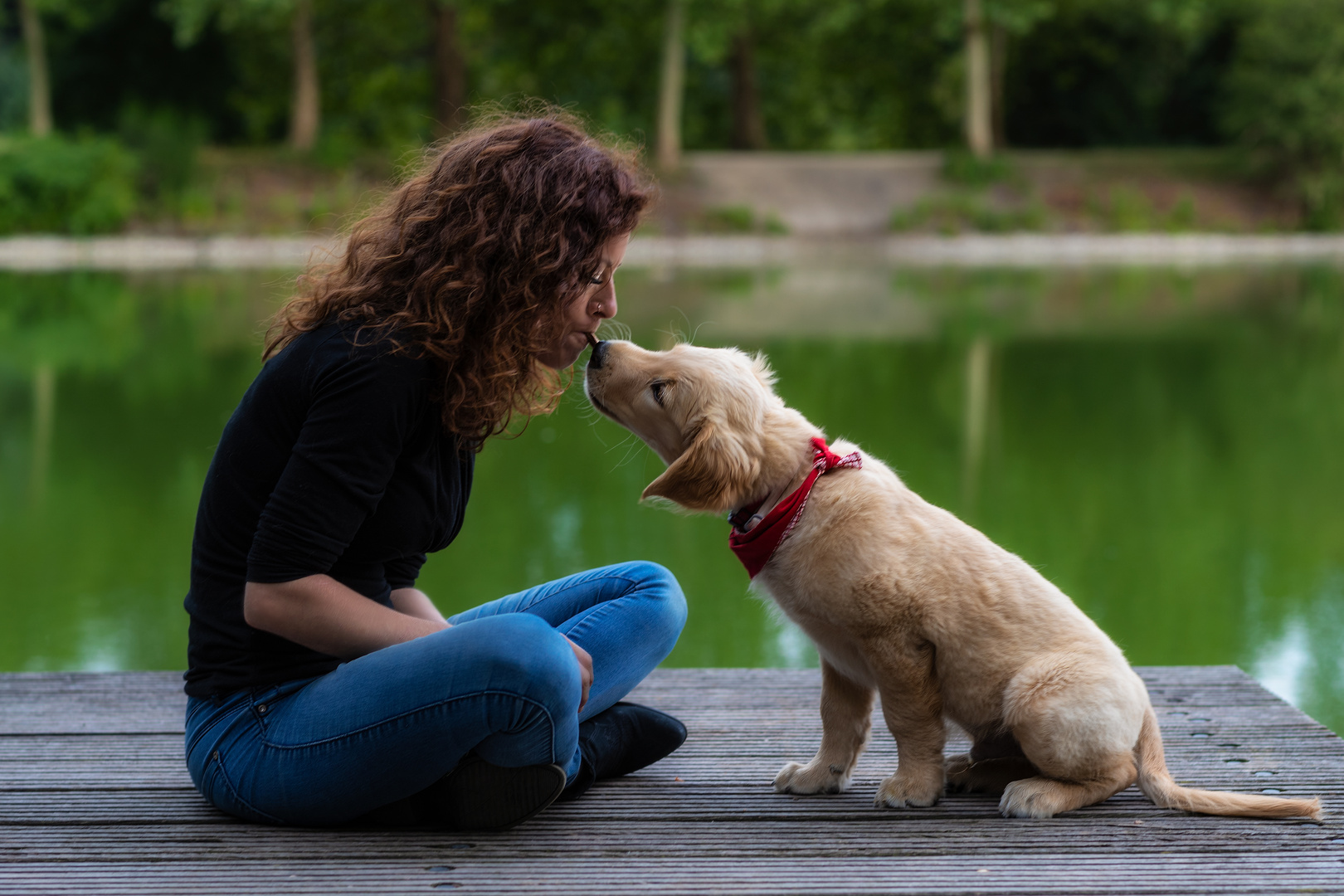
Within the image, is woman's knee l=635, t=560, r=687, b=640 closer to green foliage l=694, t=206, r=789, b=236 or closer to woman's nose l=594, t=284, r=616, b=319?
woman's nose l=594, t=284, r=616, b=319

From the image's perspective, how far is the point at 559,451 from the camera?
931cm

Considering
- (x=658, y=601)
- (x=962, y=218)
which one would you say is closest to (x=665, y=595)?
(x=658, y=601)

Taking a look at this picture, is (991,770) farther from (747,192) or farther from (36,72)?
(36,72)

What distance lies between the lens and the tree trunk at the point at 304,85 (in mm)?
29141

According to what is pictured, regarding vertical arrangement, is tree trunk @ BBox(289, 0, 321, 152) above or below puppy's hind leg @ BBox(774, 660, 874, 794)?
above

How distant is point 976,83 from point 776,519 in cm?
3059

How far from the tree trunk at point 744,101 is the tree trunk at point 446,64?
22.8ft

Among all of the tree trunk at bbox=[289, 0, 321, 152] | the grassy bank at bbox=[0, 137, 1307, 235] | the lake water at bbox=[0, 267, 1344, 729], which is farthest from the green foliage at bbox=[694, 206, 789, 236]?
the lake water at bbox=[0, 267, 1344, 729]

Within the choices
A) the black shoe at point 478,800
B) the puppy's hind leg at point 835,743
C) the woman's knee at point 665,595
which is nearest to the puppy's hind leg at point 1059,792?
the puppy's hind leg at point 835,743

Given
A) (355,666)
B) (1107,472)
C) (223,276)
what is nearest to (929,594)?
(355,666)

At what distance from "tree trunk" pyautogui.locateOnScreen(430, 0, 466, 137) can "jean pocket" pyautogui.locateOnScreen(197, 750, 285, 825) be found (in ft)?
93.9

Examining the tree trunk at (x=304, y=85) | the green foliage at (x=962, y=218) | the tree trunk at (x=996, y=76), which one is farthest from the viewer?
the tree trunk at (x=996, y=76)

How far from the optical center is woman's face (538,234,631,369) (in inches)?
104

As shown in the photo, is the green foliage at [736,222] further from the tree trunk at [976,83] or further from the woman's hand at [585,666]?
the woman's hand at [585,666]
